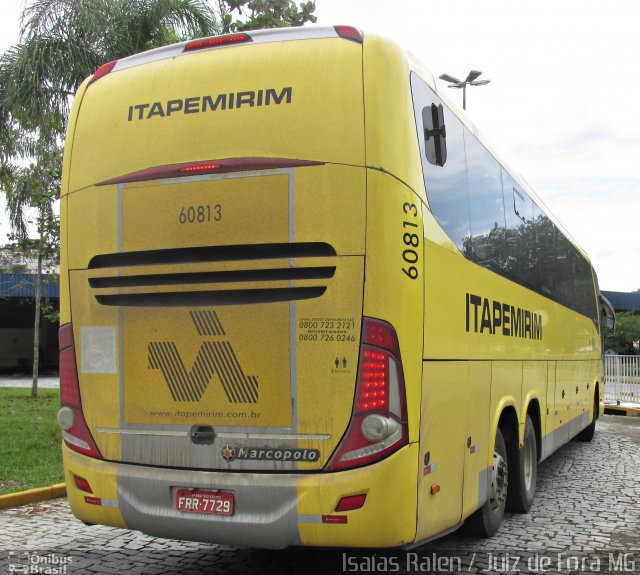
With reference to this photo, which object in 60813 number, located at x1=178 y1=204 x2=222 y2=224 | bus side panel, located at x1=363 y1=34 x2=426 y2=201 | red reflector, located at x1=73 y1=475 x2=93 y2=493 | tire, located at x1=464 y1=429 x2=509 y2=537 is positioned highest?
bus side panel, located at x1=363 y1=34 x2=426 y2=201

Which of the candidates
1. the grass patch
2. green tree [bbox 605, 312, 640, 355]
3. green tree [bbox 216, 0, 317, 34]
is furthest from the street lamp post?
green tree [bbox 605, 312, 640, 355]

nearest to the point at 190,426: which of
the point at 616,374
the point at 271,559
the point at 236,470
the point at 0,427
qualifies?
the point at 236,470

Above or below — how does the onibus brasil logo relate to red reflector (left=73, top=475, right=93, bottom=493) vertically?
above

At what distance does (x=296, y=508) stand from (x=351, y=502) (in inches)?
13.3

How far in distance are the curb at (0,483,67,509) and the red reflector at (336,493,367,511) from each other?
420 cm

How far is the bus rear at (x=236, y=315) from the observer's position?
442 centimetres

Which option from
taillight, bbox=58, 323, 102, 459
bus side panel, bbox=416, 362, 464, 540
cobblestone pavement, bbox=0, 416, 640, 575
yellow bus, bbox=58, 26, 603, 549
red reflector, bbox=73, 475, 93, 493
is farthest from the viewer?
cobblestone pavement, bbox=0, 416, 640, 575

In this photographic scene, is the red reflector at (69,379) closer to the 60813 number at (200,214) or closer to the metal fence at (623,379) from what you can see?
the 60813 number at (200,214)

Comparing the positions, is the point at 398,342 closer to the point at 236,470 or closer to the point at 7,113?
the point at 236,470

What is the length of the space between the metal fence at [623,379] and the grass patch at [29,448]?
16948mm

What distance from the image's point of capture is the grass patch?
8430mm

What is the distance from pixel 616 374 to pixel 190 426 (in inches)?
837

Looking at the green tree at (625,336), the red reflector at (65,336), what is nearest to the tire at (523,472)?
the red reflector at (65,336)

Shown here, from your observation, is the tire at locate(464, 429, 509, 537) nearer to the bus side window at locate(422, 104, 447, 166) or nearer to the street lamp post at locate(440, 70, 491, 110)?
the bus side window at locate(422, 104, 447, 166)
